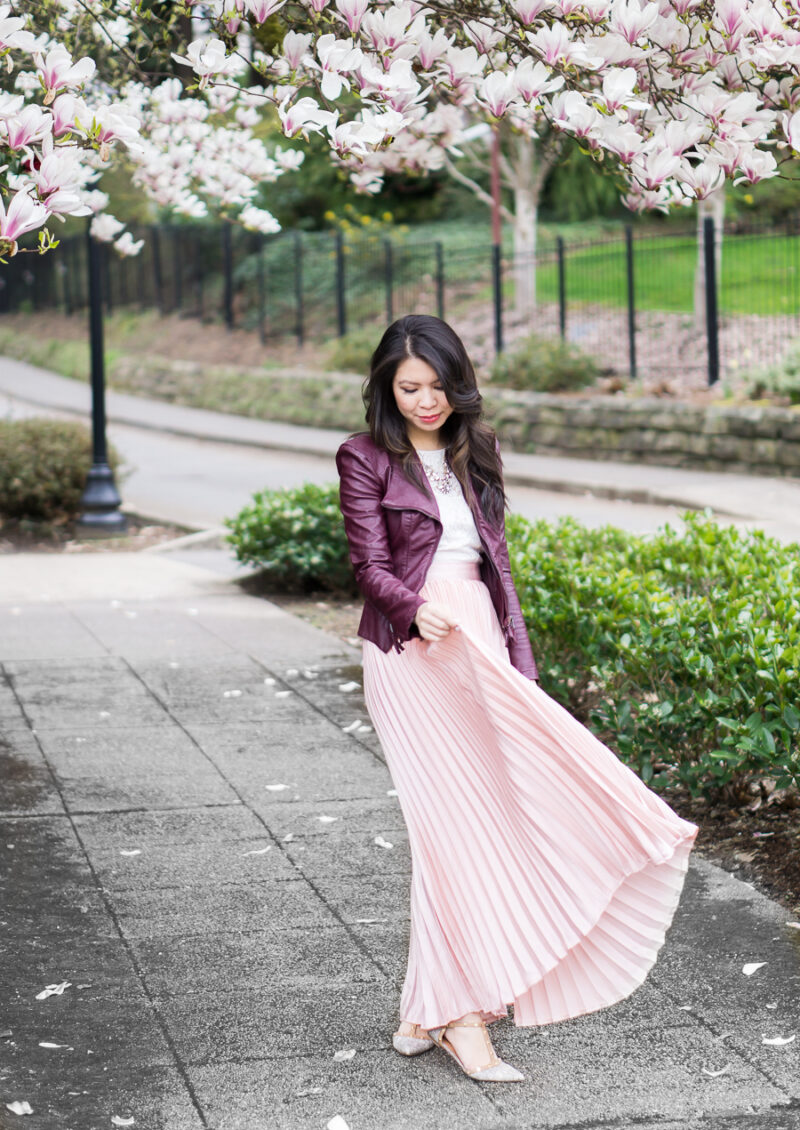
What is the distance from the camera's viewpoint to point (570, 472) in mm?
16891

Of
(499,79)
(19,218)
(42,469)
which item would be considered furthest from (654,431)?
Answer: (19,218)

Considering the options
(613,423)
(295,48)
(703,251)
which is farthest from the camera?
(703,251)

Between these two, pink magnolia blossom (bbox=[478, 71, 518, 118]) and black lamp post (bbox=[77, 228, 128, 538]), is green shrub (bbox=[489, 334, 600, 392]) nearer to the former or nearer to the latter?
black lamp post (bbox=[77, 228, 128, 538])

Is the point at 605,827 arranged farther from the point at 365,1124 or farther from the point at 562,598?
the point at 562,598

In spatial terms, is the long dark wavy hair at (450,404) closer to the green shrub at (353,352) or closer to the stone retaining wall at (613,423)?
the stone retaining wall at (613,423)

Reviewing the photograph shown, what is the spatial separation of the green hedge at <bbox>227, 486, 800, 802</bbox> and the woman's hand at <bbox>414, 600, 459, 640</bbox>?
1533 mm

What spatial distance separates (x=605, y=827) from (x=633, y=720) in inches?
78.3

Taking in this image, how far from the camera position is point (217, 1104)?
3.26 metres

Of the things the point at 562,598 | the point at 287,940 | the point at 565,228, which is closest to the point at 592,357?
the point at 565,228

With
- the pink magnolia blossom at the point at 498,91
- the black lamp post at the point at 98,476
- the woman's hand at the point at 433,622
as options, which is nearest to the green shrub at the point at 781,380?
the black lamp post at the point at 98,476

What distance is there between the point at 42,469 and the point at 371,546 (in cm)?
1003

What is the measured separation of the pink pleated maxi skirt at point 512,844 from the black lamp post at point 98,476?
31.6ft

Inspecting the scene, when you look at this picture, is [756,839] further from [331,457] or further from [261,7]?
[331,457]

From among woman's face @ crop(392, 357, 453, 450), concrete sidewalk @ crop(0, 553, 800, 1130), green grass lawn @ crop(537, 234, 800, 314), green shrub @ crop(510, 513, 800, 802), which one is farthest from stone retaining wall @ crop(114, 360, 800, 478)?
woman's face @ crop(392, 357, 453, 450)
